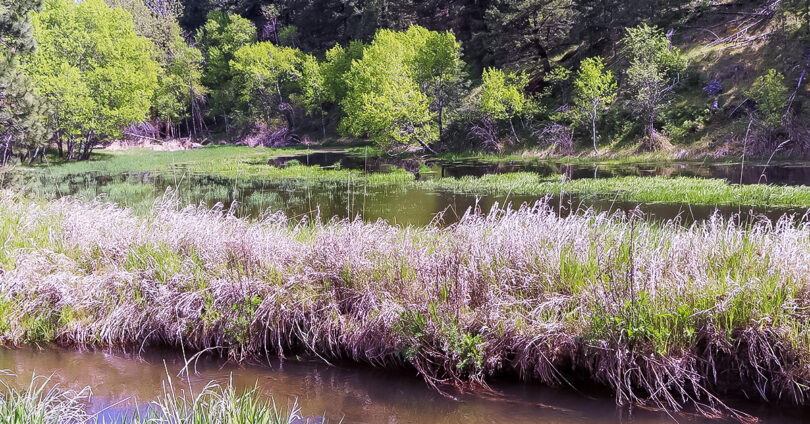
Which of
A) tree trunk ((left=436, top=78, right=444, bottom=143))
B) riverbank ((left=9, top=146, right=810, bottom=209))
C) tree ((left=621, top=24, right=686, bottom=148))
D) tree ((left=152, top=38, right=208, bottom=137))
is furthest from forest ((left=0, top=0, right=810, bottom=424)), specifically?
tree ((left=152, top=38, right=208, bottom=137))

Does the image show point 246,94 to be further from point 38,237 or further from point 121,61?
point 38,237

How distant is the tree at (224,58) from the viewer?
6700cm

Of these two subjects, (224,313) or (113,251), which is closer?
(224,313)

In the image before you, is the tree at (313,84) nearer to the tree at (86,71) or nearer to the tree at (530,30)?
the tree at (86,71)

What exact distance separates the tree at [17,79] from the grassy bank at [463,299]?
681 inches

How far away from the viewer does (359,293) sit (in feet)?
20.2

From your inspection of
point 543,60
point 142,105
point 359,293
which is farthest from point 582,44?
point 359,293

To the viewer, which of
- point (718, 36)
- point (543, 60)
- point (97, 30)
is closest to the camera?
point (718, 36)

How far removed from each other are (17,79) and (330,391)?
24381 mm

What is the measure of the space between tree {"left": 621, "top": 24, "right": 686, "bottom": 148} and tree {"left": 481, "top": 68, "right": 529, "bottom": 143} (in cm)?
815

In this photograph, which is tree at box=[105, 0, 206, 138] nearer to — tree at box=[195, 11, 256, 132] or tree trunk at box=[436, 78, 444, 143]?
tree at box=[195, 11, 256, 132]

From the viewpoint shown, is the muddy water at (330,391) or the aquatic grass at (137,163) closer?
the muddy water at (330,391)

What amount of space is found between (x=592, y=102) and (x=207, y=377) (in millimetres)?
34352

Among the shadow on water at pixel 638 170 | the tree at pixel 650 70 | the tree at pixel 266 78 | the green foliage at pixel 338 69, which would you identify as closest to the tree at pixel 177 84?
the tree at pixel 266 78
